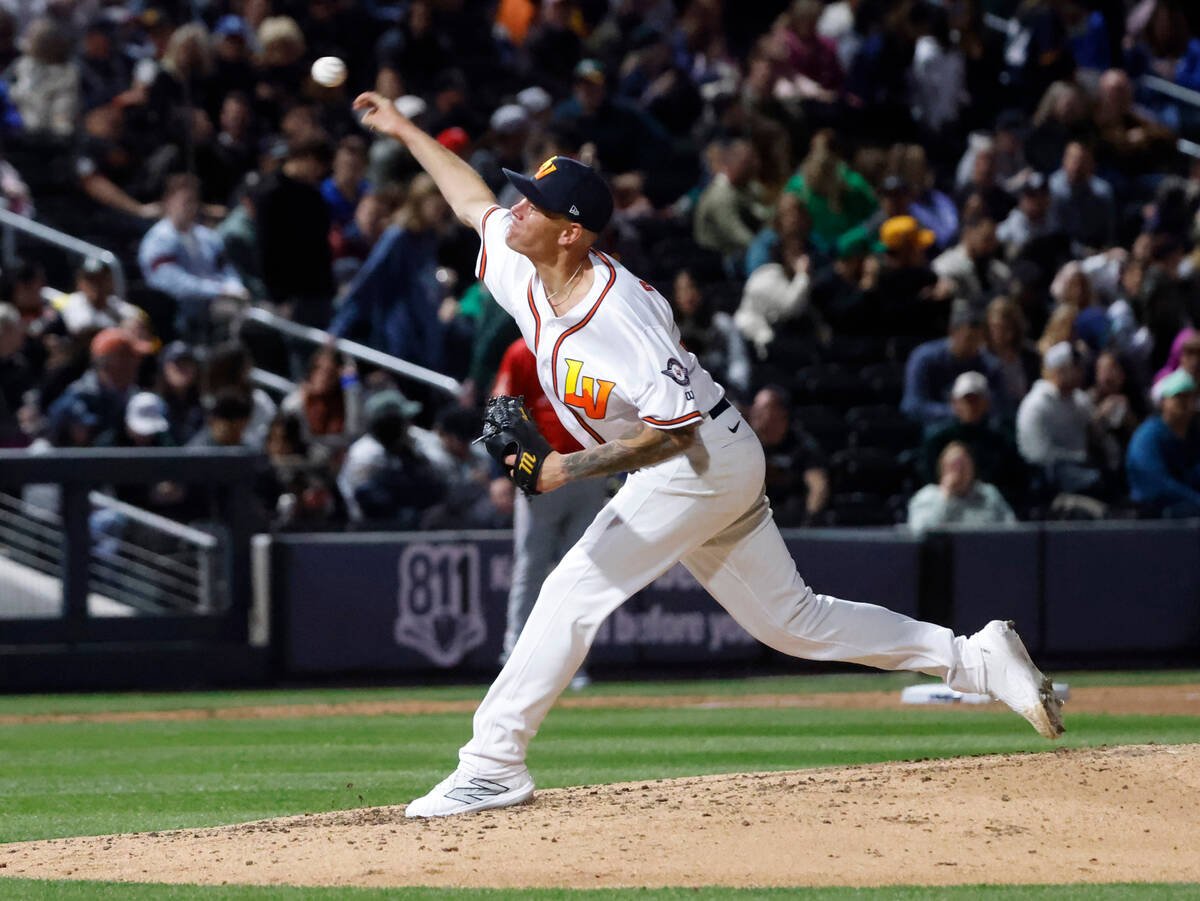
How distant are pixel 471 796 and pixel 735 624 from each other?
6.98 m

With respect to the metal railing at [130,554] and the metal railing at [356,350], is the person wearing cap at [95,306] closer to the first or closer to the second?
the metal railing at [356,350]

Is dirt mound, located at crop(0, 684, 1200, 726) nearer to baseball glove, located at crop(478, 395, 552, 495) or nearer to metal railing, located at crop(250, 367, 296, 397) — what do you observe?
metal railing, located at crop(250, 367, 296, 397)

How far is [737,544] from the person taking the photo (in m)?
5.96

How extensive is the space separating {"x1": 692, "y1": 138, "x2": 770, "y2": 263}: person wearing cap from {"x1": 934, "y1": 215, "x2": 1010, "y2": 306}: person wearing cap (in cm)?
150

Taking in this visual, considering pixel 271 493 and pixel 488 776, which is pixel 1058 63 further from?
pixel 488 776

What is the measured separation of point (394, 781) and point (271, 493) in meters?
5.42

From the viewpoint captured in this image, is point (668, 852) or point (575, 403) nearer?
point (668, 852)

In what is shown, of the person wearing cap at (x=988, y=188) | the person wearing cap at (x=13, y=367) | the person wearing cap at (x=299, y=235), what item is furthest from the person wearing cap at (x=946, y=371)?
the person wearing cap at (x=13, y=367)

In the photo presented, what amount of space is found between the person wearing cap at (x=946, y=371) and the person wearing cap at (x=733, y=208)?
1993mm

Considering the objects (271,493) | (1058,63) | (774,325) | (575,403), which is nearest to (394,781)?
Answer: (575,403)

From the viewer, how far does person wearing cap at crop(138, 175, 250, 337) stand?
44.4ft

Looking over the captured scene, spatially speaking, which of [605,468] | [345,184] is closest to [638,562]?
[605,468]

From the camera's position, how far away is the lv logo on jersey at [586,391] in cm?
559

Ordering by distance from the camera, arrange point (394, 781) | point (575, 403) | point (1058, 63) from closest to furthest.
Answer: point (575, 403)
point (394, 781)
point (1058, 63)
